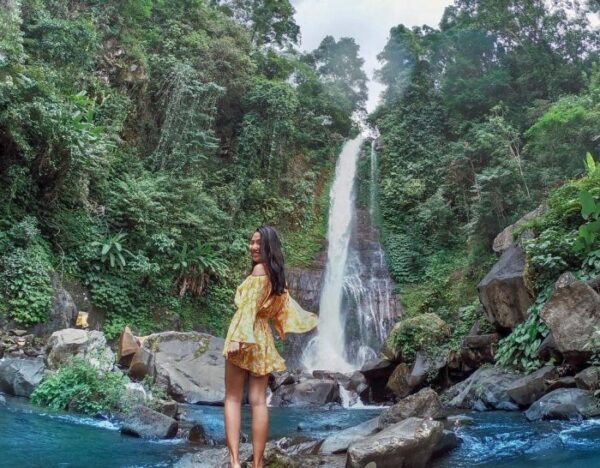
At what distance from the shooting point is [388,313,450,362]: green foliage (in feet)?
36.8

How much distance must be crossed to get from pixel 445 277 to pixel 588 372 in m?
11.8

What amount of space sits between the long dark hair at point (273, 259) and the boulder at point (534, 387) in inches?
193

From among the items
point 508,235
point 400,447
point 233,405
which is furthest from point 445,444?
point 508,235

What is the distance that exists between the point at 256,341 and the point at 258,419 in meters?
0.52

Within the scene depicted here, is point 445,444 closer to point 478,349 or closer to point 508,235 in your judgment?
point 478,349

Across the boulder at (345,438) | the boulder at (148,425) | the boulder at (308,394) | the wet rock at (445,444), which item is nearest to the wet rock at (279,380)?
the boulder at (308,394)

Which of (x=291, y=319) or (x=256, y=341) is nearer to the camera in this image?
(x=256, y=341)

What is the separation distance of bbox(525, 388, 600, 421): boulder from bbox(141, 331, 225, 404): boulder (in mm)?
5508

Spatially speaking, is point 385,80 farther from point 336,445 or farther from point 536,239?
point 336,445

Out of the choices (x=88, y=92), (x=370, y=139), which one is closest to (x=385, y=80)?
(x=370, y=139)

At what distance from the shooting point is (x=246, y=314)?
342 cm

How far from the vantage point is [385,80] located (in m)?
30.7

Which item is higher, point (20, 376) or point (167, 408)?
point (20, 376)

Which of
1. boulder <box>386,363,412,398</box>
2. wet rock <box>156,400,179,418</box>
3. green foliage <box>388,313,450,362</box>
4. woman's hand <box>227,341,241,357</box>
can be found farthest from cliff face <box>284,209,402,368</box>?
woman's hand <box>227,341,241,357</box>
